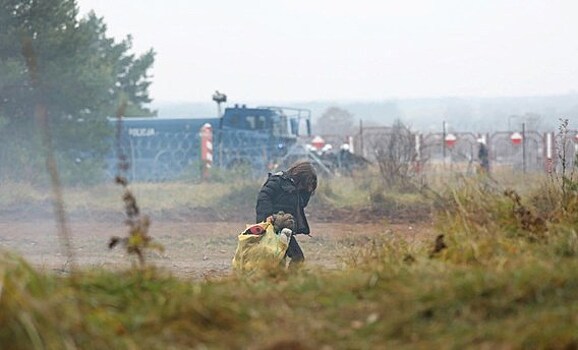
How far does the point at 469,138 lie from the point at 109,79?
11113mm

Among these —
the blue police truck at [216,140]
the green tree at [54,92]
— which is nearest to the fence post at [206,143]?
the blue police truck at [216,140]

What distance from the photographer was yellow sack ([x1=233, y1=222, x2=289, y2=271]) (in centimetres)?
1009

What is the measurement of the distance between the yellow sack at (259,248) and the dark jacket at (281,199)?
721 mm

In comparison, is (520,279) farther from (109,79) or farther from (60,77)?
(109,79)

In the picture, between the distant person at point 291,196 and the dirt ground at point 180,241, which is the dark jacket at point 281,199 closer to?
the distant person at point 291,196

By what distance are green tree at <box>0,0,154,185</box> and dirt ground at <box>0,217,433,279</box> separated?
6.56 m

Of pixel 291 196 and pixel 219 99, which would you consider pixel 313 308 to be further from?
pixel 219 99

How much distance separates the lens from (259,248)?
404 inches

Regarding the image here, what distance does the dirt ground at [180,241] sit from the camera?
14.9m

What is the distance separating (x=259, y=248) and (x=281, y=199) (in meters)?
1.29

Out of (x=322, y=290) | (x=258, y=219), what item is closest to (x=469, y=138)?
(x=258, y=219)

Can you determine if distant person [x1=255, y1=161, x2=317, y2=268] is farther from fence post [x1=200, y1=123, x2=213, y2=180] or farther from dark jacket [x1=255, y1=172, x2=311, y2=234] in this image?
fence post [x1=200, y1=123, x2=213, y2=180]

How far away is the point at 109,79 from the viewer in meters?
33.7

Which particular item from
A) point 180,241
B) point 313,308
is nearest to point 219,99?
point 180,241
